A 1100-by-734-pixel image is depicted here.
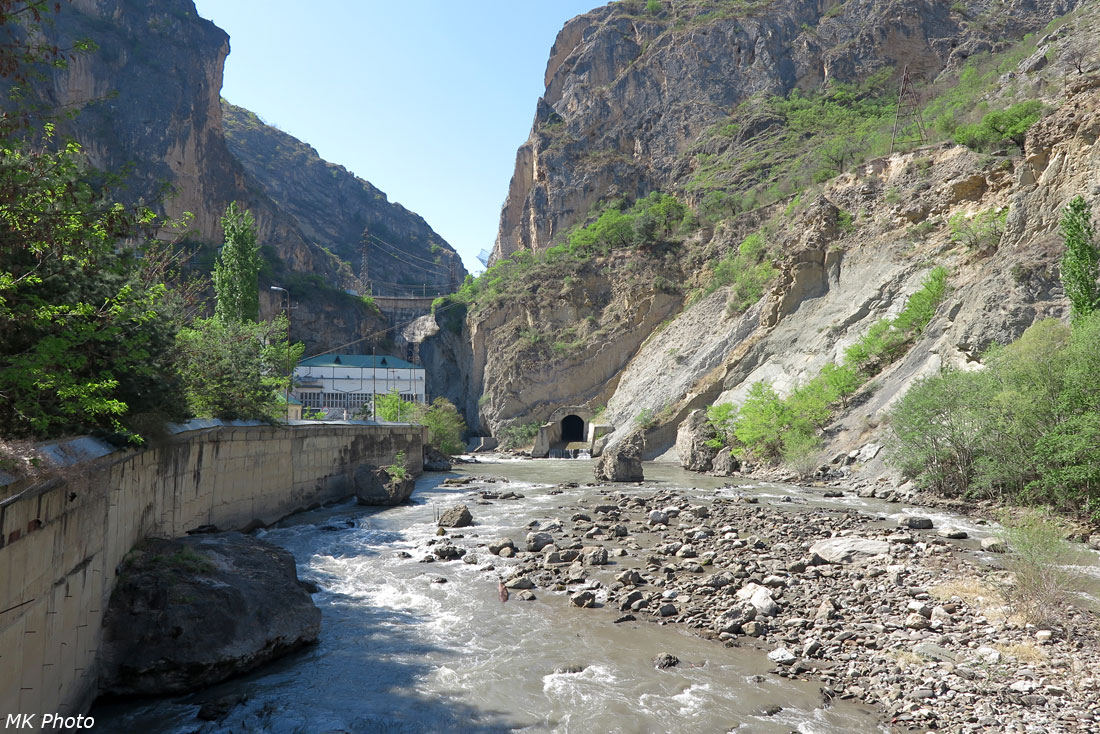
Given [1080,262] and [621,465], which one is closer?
[1080,262]

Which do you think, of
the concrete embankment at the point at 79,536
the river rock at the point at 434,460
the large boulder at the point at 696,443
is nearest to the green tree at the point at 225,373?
the concrete embankment at the point at 79,536

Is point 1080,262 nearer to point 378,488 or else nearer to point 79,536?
point 378,488

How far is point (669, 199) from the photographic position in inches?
2968

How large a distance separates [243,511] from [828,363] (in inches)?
1198

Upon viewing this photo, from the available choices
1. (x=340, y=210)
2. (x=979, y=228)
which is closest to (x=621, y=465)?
(x=979, y=228)

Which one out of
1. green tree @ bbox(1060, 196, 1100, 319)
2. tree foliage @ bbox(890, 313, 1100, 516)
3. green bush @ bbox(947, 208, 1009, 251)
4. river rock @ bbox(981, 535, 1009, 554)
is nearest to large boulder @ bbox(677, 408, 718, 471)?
tree foliage @ bbox(890, 313, 1100, 516)

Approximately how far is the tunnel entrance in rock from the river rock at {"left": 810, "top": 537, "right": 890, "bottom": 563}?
5223 cm

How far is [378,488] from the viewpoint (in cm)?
2400

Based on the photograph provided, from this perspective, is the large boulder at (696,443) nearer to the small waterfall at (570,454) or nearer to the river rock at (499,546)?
the small waterfall at (570,454)

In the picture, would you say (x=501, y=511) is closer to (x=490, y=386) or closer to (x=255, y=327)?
(x=255, y=327)

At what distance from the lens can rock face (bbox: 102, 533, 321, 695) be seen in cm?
769

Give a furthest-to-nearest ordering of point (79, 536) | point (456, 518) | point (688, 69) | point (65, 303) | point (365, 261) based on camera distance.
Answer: point (365, 261), point (688, 69), point (456, 518), point (65, 303), point (79, 536)

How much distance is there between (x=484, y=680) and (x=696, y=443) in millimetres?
31800

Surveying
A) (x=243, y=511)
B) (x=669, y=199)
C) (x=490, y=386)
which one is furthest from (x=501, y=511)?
(x=669, y=199)
